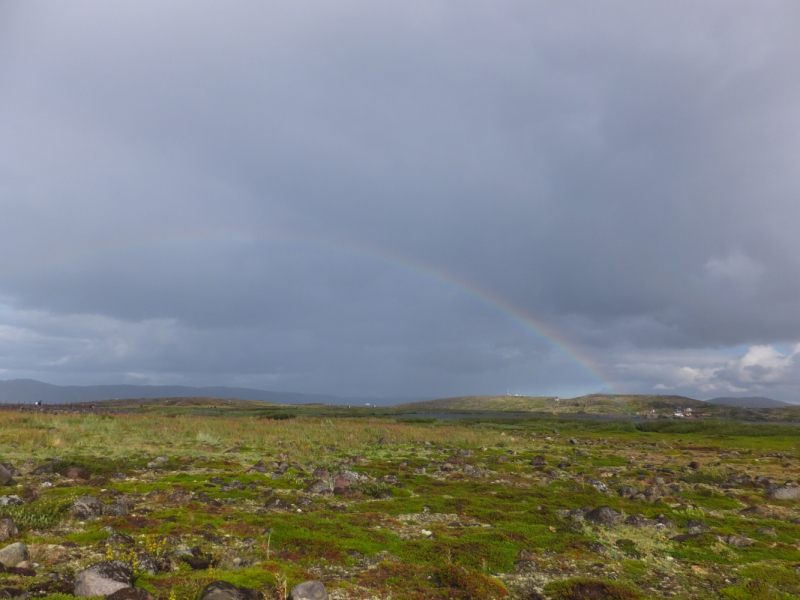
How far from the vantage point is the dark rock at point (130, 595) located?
7762 mm

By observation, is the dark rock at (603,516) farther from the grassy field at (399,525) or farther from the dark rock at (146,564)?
the dark rock at (146,564)

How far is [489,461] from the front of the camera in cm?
3147

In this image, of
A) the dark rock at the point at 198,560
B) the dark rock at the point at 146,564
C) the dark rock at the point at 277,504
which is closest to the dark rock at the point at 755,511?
the dark rock at the point at 277,504

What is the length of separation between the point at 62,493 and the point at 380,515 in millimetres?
11793

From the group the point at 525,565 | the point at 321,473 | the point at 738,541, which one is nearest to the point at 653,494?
the point at 738,541

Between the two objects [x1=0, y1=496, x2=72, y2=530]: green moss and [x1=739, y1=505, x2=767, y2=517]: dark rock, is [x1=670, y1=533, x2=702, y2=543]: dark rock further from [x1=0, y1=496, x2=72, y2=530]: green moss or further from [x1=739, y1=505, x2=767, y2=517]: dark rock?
[x1=0, y1=496, x2=72, y2=530]: green moss

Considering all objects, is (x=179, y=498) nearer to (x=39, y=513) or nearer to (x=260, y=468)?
(x=39, y=513)

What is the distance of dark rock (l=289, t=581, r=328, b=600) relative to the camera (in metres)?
8.79

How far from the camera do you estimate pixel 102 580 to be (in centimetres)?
842

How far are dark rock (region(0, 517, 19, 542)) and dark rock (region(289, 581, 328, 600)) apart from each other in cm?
808

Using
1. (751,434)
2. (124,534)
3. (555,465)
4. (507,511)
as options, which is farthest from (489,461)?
(751,434)

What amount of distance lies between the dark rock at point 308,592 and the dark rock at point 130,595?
258 centimetres

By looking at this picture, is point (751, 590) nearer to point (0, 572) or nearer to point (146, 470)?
point (0, 572)

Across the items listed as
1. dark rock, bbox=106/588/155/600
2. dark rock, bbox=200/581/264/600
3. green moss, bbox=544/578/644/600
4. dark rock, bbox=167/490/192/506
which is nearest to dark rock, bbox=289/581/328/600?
dark rock, bbox=200/581/264/600
